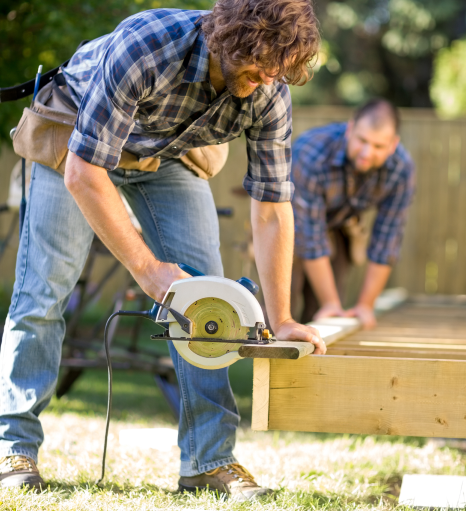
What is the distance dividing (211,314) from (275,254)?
42 cm

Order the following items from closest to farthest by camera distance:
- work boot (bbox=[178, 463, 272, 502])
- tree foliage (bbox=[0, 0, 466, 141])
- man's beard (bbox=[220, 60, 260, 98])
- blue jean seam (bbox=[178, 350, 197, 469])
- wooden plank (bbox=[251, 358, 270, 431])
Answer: man's beard (bbox=[220, 60, 260, 98]), wooden plank (bbox=[251, 358, 270, 431]), work boot (bbox=[178, 463, 272, 502]), blue jean seam (bbox=[178, 350, 197, 469]), tree foliage (bbox=[0, 0, 466, 141])

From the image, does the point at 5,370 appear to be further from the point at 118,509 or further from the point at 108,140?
the point at 108,140

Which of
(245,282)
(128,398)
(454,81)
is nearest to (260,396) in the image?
(245,282)

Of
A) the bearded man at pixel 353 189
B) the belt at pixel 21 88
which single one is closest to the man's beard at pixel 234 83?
the belt at pixel 21 88

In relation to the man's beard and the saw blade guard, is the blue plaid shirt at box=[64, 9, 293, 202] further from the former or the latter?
the saw blade guard

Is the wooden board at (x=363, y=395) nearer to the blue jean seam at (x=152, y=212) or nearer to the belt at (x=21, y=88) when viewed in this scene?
the blue jean seam at (x=152, y=212)

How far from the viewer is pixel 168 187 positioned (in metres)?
2.29

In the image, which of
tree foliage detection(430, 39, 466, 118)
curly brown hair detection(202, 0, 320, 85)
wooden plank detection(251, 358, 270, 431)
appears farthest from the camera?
tree foliage detection(430, 39, 466, 118)

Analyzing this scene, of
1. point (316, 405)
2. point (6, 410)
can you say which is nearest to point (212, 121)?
point (316, 405)

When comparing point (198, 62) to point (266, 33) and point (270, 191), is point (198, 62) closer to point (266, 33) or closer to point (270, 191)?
point (266, 33)

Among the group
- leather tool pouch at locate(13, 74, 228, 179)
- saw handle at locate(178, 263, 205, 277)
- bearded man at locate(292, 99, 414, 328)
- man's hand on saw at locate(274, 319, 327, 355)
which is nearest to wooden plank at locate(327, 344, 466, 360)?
man's hand on saw at locate(274, 319, 327, 355)

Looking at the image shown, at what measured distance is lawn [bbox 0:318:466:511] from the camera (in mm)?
2013

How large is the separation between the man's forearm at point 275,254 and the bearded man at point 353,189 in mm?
1434

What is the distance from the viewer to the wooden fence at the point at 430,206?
7.33 m
